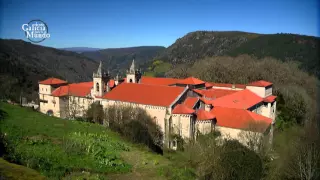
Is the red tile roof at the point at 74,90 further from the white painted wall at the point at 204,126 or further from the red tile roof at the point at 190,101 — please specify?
the white painted wall at the point at 204,126

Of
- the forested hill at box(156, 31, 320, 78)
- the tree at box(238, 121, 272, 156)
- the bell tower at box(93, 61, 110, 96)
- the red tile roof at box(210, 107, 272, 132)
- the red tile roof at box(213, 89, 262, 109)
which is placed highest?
the forested hill at box(156, 31, 320, 78)

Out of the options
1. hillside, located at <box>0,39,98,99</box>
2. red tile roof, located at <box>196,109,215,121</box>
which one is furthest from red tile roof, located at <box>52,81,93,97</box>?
hillside, located at <box>0,39,98,99</box>

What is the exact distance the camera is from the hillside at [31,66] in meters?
90.5

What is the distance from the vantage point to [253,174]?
1466 cm

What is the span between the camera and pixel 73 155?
1611 cm

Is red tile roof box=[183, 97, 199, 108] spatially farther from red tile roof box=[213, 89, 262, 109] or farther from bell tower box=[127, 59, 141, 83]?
bell tower box=[127, 59, 141, 83]

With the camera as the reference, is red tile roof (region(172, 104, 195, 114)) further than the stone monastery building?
No

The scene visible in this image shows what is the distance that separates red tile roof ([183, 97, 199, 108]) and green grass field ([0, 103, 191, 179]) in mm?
14406

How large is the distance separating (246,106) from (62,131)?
1045 inches

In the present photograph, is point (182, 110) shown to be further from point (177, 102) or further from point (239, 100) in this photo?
point (239, 100)

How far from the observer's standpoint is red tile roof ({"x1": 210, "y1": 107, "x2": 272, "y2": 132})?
30594 millimetres

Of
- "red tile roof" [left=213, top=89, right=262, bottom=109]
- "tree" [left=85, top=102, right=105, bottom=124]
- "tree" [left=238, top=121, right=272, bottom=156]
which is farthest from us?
"red tile roof" [left=213, top=89, right=262, bottom=109]

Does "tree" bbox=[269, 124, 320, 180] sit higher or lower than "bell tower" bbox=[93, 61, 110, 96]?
lower

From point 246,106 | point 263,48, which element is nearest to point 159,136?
point 246,106
